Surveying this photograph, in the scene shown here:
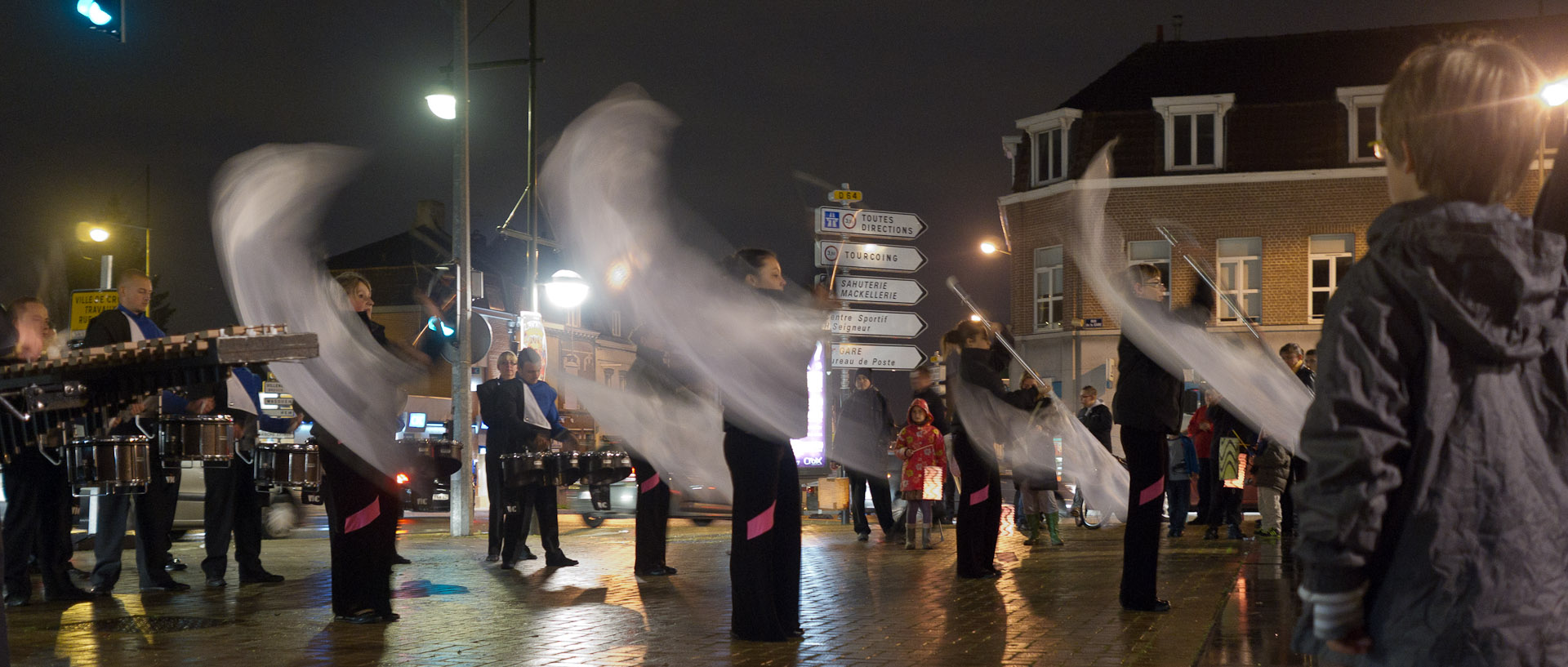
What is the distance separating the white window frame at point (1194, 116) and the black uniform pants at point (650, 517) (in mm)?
34593

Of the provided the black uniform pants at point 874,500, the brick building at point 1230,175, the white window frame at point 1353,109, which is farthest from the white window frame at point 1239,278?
the black uniform pants at point 874,500

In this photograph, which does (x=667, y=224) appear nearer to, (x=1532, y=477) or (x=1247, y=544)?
(x=1247, y=544)

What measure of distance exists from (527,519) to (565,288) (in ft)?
43.7

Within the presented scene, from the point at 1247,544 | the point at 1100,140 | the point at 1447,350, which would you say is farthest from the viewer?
the point at 1100,140

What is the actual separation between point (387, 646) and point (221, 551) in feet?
13.8

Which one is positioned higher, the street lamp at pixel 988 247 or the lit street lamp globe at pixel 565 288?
the street lamp at pixel 988 247

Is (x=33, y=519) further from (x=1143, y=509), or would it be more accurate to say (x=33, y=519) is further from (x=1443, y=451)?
(x=1443, y=451)

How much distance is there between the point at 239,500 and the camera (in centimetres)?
1077

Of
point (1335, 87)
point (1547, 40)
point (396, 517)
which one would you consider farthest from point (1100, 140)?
point (396, 517)

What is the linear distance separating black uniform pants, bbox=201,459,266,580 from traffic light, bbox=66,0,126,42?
11.9 feet

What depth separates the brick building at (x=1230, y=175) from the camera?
41.0 metres

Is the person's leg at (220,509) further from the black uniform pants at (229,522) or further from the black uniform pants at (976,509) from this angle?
the black uniform pants at (976,509)

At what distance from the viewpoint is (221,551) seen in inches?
412

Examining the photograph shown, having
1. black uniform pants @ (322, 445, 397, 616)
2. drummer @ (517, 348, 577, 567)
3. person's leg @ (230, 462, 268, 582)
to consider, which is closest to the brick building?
drummer @ (517, 348, 577, 567)
